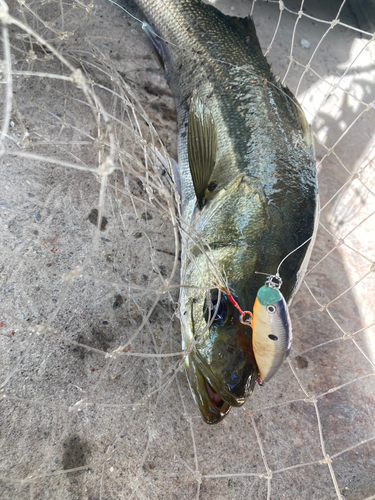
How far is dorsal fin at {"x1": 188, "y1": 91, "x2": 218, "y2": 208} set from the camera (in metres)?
2.43

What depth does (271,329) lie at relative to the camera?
1553 millimetres

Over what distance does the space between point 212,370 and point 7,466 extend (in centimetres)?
117

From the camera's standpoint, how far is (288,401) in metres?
2.33

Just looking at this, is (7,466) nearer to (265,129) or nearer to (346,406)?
(346,406)

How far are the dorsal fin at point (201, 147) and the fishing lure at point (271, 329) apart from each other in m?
1.03

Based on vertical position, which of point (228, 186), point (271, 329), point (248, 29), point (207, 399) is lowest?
point (207, 399)

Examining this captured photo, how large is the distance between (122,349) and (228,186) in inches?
50.0

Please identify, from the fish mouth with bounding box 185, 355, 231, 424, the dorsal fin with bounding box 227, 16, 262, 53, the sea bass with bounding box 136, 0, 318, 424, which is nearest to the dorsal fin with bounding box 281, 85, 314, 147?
the sea bass with bounding box 136, 0, 318, 424

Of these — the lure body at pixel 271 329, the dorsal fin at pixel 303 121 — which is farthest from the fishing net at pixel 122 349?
the dorsal fin at pixel 303 121

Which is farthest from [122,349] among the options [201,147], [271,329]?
[201,147]

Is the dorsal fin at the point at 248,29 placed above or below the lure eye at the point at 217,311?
above

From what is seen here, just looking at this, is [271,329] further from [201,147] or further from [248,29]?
[248,29]

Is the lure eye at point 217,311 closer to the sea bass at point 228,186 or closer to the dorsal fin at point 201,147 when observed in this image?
the sea bass at point 228,186

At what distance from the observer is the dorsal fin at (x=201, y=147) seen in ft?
7.96
